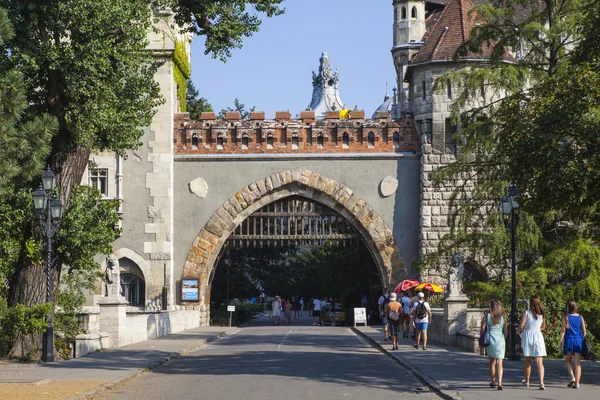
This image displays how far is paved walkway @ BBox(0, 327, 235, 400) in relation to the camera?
15.0m

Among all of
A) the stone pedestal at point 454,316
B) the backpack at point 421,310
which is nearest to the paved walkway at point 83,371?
the backpack at point 421,310

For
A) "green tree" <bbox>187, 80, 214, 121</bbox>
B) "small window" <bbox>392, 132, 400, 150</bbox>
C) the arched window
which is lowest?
the arched window

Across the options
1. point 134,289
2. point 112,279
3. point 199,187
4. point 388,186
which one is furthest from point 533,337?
point 134,289

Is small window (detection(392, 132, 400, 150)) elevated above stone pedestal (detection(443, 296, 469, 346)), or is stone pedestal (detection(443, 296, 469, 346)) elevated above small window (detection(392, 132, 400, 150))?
small window (detection(392, 132, 400, 150))

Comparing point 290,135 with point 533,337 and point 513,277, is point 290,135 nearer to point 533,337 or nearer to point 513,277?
point 513,277

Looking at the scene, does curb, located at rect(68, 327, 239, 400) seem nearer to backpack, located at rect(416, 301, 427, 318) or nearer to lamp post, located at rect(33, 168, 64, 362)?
lamp post, located at rect(33, 168, 64, 362)

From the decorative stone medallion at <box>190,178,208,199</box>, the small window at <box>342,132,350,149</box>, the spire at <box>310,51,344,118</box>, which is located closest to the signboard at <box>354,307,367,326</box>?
the small window at <box>342,132,350,149</box>

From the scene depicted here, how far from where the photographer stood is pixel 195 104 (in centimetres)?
5650

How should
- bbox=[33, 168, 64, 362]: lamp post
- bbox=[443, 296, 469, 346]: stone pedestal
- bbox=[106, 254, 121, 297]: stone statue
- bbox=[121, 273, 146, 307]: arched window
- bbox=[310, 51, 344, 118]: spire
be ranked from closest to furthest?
1. bbox=[33, 168, 64, 362]: lamp post
2. bbox=[106, 254, 121, 297]: stone statue
3. bbox=[443, 296, 469, 346]: stone pedestal
4. bbox=[121, 273, 146, 307]: arched window
5. bbox=[310, 51, 344, 118]: spire

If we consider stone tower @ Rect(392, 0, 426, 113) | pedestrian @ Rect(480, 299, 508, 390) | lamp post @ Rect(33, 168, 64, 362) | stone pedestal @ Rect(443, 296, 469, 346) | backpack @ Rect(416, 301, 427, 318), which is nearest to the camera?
pedestrian @ Rect(480, 299, 508, 390)

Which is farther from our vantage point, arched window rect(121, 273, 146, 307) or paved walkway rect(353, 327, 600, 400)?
arched window rect(121, 273, 146, 307)

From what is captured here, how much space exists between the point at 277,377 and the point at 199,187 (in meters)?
22.2

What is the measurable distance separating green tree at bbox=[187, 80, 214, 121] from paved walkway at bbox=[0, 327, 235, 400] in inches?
1169

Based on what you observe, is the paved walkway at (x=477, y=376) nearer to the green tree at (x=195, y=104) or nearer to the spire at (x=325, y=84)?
the green tree at (x=195, y=104)
